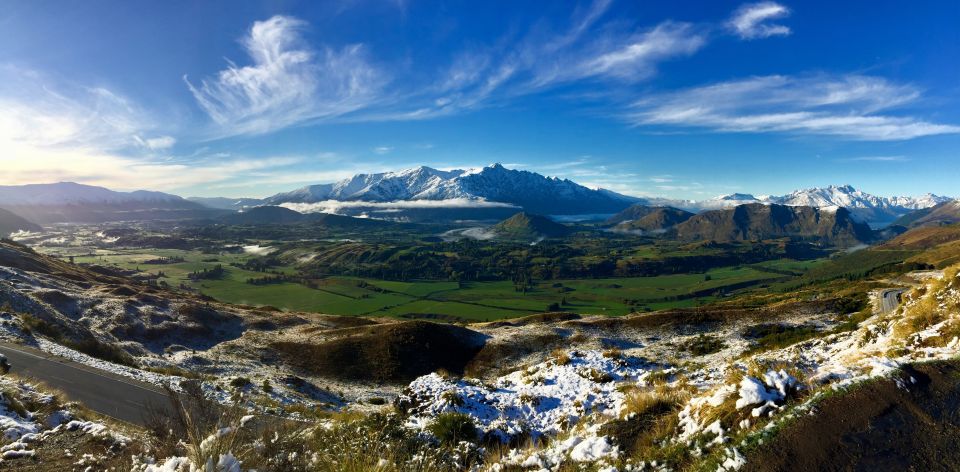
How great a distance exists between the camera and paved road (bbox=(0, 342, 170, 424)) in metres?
21.6

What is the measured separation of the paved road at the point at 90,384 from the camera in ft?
70.8

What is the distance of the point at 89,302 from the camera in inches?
2207

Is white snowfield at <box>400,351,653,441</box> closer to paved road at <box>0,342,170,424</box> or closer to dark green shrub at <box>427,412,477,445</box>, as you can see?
dark green shrub at <box>427,412,477,445</box>

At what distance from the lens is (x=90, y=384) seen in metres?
24.9

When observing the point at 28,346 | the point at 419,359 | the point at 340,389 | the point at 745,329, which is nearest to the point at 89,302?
the point at 28,346

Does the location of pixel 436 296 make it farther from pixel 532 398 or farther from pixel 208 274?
pixel 532 398

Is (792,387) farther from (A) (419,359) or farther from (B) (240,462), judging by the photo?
(A) (419,359)

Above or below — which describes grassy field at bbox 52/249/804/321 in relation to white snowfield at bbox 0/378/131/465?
below

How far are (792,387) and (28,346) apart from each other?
46.7 metres

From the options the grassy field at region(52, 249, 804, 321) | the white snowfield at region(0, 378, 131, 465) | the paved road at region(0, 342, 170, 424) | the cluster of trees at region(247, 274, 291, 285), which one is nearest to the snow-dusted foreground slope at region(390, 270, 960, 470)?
the white snowfield at region(0, 378, 131, 465)

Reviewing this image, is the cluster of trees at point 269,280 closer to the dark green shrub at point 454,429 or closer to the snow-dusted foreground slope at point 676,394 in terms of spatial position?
the snow-dusted foreground slope at point 676,394

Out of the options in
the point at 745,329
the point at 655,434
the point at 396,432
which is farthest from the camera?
the point at 745,329

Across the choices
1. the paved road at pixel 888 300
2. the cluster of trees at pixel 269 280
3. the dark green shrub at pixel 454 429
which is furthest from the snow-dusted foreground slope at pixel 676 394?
the cluster of trees at pixel 269 280

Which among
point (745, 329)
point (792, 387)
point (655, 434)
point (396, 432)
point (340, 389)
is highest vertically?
point (792, 387)
